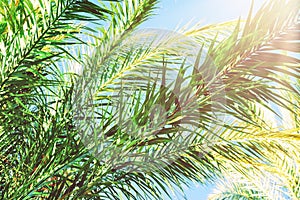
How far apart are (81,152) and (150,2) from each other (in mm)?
950

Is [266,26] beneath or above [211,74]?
above

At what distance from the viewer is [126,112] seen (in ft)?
4.17

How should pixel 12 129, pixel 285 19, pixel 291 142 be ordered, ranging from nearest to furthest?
pixel 285 19, pixel 12 129, pixel 291 142

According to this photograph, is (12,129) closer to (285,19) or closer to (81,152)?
(81,152)

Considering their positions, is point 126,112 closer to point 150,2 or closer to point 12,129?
point 12,129

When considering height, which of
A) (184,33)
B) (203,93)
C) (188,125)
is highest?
(203,93)

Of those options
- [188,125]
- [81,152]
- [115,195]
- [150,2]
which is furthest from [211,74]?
[150,2]

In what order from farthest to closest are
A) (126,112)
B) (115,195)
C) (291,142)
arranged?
(291,142) → (115,195) → (126,112)

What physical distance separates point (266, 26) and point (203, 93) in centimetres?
26

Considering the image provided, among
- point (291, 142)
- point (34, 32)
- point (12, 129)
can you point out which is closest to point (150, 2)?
→ point (34, 32)

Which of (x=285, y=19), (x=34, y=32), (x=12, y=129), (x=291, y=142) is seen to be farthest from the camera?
(x=291, y=142)

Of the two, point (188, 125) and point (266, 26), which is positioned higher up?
point (266, 26)

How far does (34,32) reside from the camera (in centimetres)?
151

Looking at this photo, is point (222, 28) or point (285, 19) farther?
point (222, 28)
